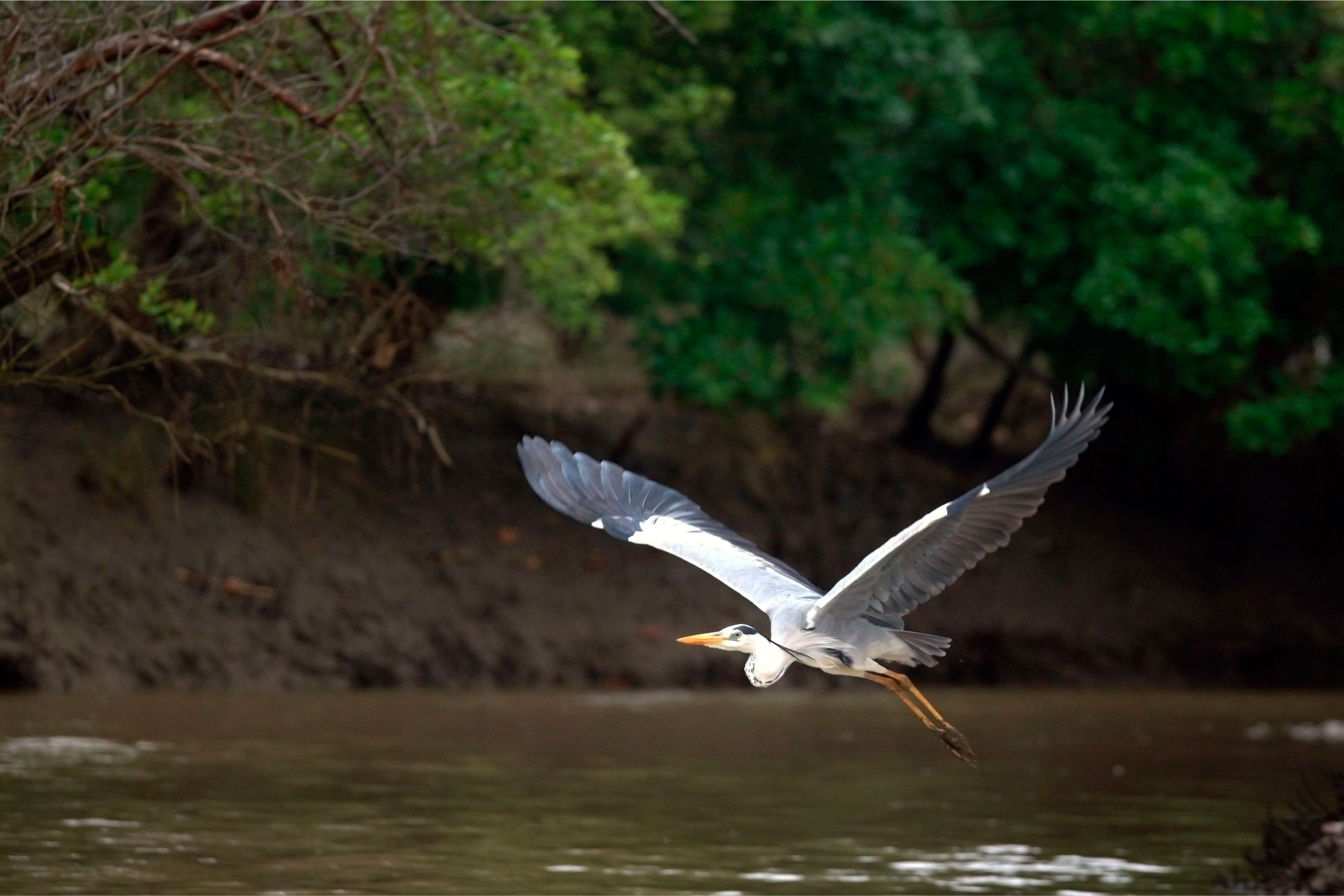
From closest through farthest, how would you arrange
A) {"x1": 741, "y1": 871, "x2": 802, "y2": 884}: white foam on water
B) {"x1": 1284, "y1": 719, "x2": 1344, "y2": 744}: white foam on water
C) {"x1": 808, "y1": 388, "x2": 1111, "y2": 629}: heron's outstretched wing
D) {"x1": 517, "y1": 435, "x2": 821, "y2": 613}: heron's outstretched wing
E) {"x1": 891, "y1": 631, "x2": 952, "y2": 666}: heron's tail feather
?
{"x1": 808, "y1": 388, "x2": 1111, "y2": 629}: heron's outstretched wing → {"x1": 891, "y1": 631, "x2": 952, "y2": 666}: heron's tail feather → {"x1": 517, "y1": 435, "x2": 821, "y2": 613}: heron's outstretched wing → {"x1": 741, "y1": 871, "x2": 802, "y2": 884}: white foam on water → {"x1": 1284, "y1": 719, "x2": 1344, "y2": 744}: white foam on water

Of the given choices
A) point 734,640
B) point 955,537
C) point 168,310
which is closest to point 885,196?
point 168,310

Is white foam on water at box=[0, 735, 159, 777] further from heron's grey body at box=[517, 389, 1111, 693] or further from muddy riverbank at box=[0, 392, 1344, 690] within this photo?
heron's grey body at box=[517, 389, 1111, 693]

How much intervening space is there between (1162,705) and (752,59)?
7.07m

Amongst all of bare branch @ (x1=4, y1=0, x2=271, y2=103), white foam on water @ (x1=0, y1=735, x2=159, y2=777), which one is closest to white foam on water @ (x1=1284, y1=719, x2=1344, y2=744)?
white foam on water @ (x1=0, y1=735, x2=159, y2=777)

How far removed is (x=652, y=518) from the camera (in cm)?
802

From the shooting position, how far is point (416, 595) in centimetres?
1709

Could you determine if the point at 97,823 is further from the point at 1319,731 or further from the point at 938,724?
the point at 1319,731

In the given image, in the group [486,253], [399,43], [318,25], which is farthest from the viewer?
[486,253]

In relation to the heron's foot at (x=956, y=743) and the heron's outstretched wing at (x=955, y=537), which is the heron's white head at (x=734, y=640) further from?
the heron's foot at (x=956, y=743)

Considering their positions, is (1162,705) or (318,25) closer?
(318,25)

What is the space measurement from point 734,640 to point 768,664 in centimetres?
50

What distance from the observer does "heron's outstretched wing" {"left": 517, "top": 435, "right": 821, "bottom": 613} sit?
749 centimetres

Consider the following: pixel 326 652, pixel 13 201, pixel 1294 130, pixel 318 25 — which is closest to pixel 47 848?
pixel 13 201

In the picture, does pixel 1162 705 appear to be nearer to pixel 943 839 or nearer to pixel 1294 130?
pixel 1294 130
